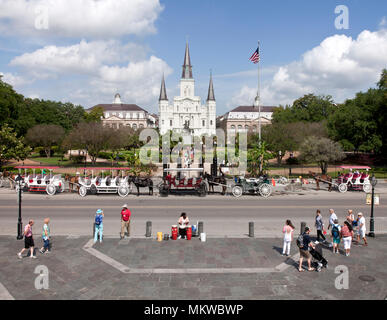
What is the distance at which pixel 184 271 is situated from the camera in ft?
31.4

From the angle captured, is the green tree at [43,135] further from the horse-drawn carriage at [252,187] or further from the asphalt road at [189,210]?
the horse-drawn carriage at [252,187]

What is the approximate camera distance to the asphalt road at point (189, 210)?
14.7m

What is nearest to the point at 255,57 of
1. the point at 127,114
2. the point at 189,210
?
the point at 189,210

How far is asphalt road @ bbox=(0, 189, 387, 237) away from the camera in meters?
14.7

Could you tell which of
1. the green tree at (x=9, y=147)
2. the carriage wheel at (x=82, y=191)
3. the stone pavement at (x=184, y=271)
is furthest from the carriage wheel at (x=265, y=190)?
the green tree at (x=9, y=147)

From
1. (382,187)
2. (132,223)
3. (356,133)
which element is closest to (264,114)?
(356,133)

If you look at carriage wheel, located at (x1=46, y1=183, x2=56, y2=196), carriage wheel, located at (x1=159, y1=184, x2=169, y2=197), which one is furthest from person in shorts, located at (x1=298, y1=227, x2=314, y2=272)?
carriage wheel, located at (x1=46, y1=183, x2=56, y2=196)

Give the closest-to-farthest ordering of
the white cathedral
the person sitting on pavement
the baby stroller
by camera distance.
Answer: the baby stroller
the person sitting on pavement
the white cathedral

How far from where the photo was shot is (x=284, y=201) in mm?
22047

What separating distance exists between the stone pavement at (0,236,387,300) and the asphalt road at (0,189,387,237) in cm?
201

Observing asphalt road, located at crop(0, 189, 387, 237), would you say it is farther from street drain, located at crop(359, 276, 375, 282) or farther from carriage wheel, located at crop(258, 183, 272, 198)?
street drain, located at crop(359, 276, 375, 282)

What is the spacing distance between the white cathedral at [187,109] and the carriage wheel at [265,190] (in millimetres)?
114768
